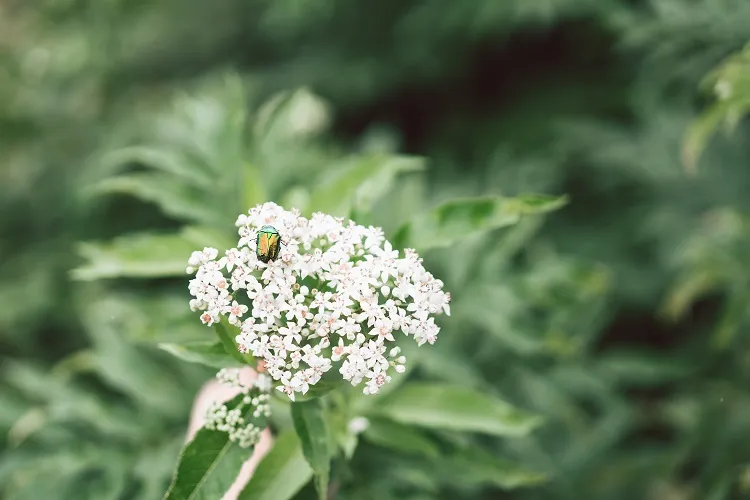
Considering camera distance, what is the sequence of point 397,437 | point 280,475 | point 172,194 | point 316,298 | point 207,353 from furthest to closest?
point 172,194, point 397,437, point 280,475, point 207,353, point 316,298

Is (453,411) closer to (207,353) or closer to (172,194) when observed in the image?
(207,353)

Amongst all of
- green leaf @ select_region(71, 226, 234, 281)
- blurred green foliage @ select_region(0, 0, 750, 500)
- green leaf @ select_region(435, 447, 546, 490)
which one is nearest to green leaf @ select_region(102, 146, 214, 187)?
blurred green foliage @ select_region(0, 0, 750, 500)

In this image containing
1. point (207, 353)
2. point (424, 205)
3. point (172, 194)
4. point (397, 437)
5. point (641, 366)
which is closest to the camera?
point (207, 353)

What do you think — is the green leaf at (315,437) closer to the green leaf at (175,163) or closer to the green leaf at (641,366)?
the green leaf at (175,163)

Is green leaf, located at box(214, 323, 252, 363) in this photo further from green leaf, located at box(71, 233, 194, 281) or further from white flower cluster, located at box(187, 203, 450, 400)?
green leaf, located at box(71, 233, 194, 281)

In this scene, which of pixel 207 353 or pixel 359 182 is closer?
pixel 207 353

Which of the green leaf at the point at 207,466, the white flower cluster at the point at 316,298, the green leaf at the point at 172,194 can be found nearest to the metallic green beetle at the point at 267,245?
the white flower cluster at the point at 316,298

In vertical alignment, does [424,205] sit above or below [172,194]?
above

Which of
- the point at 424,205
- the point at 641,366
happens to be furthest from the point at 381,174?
the point at 641,366
